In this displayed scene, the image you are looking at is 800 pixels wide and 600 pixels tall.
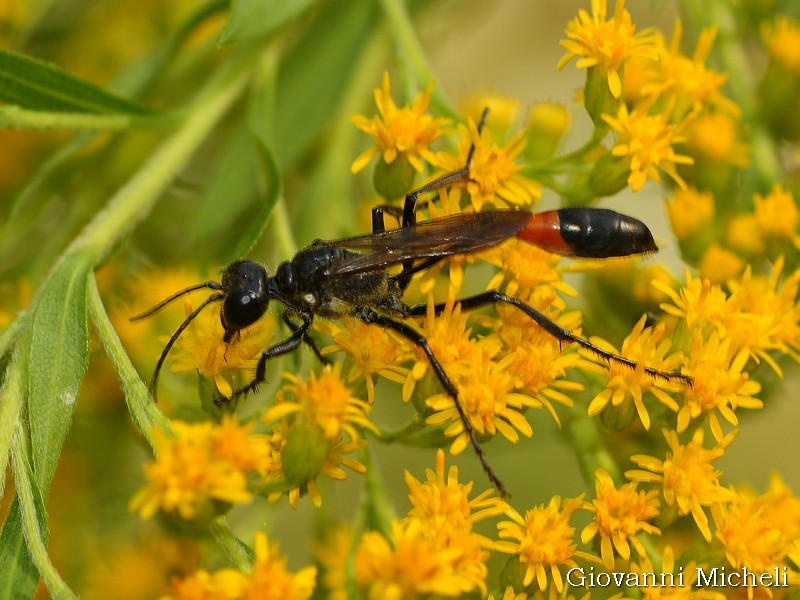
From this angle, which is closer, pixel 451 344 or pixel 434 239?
pixel 451 344

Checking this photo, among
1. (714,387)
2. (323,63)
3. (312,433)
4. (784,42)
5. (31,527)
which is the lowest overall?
(31,527)

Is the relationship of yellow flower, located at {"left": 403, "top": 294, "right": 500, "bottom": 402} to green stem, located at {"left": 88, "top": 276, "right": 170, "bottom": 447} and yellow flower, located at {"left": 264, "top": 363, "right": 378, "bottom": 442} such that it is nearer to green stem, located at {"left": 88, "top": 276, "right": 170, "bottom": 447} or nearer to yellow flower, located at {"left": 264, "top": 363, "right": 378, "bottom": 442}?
yellow flower, located at {"left": 264, "top": 363, "right": 378, "bottom": 442}

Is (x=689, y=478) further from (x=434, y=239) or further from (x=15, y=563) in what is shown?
(x=15, y=563)

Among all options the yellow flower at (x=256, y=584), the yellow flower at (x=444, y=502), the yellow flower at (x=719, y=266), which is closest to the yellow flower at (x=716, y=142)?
the yellow flower at (x=719, y=266)

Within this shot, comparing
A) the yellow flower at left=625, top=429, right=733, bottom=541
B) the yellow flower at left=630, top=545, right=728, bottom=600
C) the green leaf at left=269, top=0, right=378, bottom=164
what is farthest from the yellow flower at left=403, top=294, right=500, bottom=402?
the green leaf at left=269, top=0, right=378, bottom=164

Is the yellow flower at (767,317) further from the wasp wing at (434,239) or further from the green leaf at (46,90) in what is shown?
the green leaf at (46,90)

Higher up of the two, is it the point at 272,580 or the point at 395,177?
the point at 395,177

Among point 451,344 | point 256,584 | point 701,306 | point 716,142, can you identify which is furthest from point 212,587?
point 716,142

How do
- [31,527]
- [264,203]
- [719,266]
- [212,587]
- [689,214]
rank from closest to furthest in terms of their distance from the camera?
[212,587] → [31,527] → [264,203] → [719,266] → [689,214]
